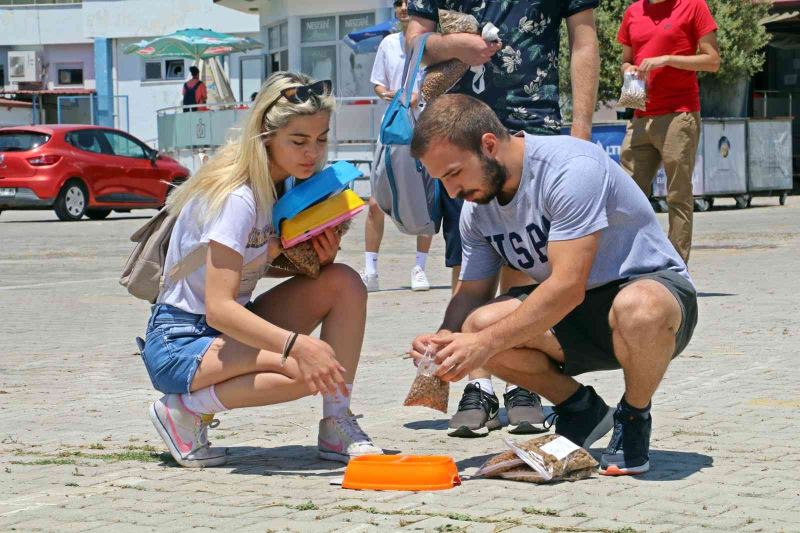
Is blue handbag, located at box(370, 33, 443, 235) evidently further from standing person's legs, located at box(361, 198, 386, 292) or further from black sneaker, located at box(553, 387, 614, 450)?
standing person's legs, located at box(361, 198, 386, 292)

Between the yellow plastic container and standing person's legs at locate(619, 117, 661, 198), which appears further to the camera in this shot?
standing person's legs at locate(619, 117, 661, 198)

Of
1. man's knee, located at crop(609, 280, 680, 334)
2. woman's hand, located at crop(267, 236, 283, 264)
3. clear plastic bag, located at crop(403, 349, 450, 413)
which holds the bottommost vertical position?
clear plastic bag, located at crop(403, 349, 450, 413)

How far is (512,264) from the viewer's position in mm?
5008

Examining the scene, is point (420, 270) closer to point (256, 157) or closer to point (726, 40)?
point (256, 157)

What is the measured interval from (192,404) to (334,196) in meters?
0.89

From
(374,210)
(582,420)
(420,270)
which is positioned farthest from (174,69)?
(582,420)

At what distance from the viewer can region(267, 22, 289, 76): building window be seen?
39.3 m

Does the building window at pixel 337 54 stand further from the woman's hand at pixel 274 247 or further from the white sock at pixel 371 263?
the woman's hand at pixel 274 247

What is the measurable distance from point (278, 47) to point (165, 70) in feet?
42.0

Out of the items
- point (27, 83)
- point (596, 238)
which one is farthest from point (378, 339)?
point (27, 83)

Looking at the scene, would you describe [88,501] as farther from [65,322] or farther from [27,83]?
[27,83]

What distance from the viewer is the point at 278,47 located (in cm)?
4012

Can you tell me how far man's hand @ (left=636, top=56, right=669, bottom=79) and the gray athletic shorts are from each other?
4544 millimetres

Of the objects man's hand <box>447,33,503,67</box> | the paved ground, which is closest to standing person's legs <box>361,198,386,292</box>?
the paved ground
